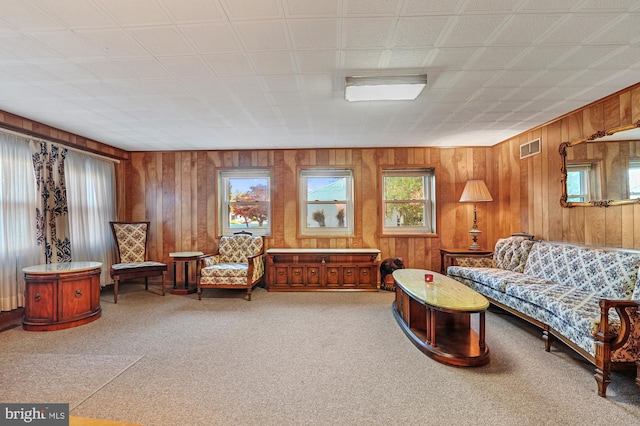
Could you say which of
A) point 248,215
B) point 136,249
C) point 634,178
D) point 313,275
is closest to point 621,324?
point 634,178

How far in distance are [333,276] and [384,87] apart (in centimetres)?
309

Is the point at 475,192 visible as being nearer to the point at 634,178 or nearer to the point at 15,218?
the point at 634,178

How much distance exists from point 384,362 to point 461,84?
105 inches

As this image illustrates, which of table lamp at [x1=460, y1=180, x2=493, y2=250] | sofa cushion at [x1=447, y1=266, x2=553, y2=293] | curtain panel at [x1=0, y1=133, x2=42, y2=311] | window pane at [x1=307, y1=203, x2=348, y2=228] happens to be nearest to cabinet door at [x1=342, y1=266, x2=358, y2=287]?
window pane at [x1=307, y1=203, x2=348, y2=228]

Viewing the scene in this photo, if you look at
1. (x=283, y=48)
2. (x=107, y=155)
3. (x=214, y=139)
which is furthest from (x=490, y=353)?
(x=107, y=155)

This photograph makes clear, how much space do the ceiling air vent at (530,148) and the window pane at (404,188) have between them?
1.57m

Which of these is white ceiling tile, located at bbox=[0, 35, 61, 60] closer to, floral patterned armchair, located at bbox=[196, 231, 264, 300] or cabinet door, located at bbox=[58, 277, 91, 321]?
cabinet door, located at bbox=[58, 277, 91, 321]

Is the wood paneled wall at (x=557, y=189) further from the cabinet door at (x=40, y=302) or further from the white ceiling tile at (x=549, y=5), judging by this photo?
the cabinet door at (x=40, y=302)

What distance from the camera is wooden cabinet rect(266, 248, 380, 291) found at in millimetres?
4617

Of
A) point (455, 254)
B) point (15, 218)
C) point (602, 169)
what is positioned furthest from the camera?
point (455, 254)

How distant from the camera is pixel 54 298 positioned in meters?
3.10

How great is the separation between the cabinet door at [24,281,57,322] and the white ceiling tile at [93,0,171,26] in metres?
3.03

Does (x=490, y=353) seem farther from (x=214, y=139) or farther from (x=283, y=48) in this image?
(x=214, y=139)

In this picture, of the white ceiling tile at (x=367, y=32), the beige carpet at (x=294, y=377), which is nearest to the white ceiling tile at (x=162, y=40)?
the white ceiling tile at (x=367, y=32)
